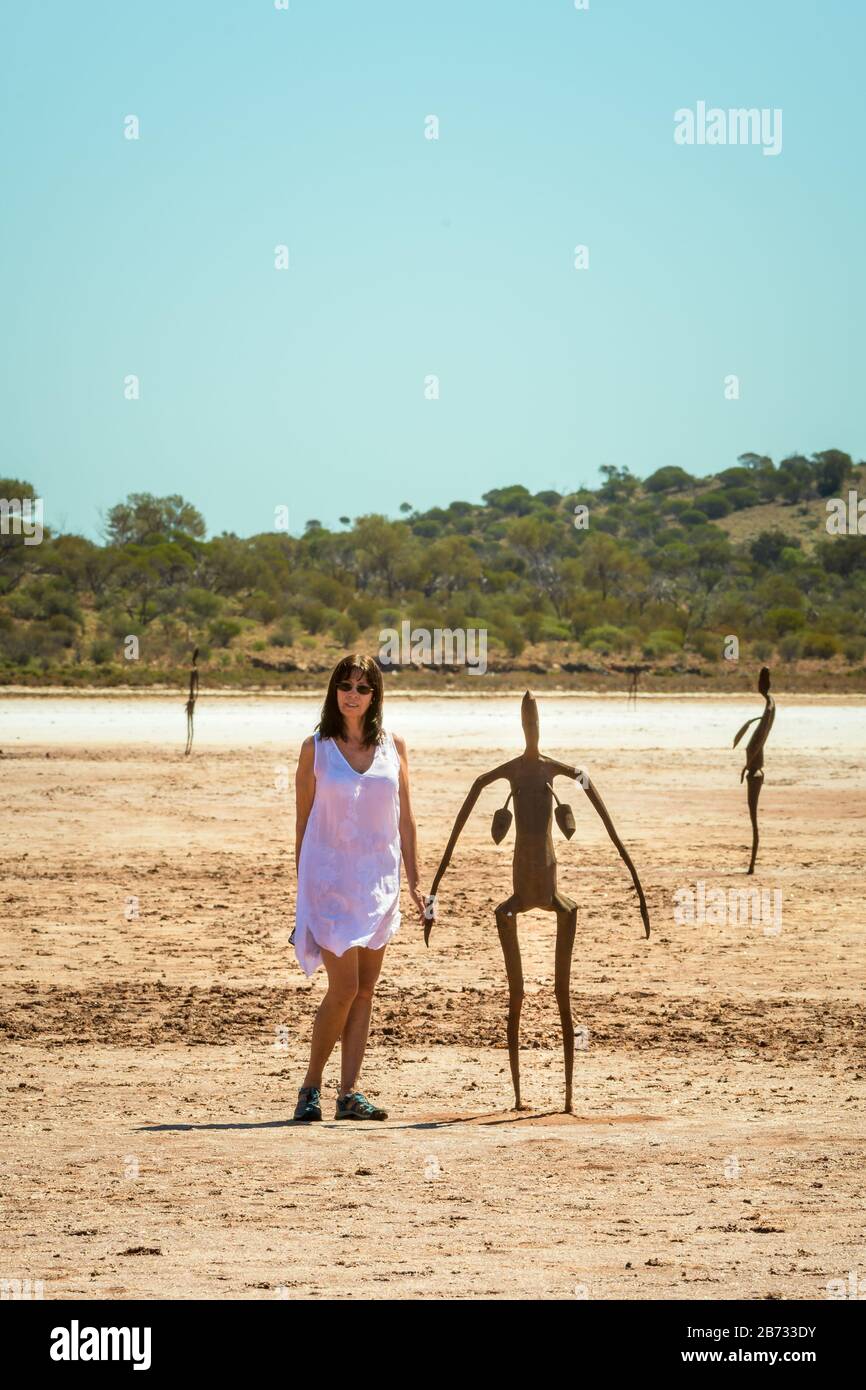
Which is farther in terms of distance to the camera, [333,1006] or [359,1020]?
[359,1020]

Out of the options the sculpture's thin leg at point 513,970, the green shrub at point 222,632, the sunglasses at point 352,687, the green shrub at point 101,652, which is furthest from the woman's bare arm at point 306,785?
the green shrub at point 222,632

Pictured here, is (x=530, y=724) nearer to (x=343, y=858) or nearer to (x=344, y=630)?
(x=343, y=858)

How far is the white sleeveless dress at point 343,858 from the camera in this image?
23.0 ft

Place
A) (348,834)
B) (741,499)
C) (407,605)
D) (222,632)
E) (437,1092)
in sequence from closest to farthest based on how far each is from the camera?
(348,834)
(437,1092)
(222,632)
(407,605)
(741,499)

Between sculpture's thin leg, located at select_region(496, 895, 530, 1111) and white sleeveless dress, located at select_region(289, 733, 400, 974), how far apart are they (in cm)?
69

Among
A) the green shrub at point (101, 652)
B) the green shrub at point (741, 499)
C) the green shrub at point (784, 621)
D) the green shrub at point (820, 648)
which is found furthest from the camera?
the green shrub at point (741, 499)

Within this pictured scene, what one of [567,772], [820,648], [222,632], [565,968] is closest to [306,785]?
[567,772]

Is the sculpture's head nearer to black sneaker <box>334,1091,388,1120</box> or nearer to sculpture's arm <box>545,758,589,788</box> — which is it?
sculpture's arm <box>545,758,589,788</box>

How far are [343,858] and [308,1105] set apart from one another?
1.03 meters

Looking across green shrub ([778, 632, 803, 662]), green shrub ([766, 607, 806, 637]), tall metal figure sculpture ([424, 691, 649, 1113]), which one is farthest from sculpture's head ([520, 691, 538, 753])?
green shrub ([766, 607, 806, 637])

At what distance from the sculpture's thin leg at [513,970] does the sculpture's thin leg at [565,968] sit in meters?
0.17

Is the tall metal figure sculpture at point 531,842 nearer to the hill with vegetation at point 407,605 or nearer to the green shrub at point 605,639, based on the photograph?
the hill with vegetation at point 407,605

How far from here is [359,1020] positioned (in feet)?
24.1

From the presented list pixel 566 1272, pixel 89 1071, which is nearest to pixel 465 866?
pixel 89 1071
